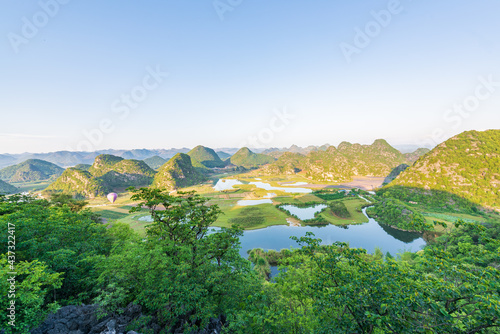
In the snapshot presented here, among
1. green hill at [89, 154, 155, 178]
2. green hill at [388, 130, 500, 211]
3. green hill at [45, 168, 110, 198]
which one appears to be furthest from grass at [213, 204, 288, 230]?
green hill at [89, 154, 155, 178]

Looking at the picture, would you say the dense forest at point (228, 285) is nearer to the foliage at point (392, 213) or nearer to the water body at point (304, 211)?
the water body at point (304, 211)

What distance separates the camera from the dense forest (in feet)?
18.2

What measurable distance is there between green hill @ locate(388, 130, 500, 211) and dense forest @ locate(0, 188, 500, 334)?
81122 mm

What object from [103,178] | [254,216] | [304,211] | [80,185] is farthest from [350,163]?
[80,185]

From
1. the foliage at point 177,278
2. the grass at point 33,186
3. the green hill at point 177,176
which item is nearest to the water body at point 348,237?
the foliage at point 177,278

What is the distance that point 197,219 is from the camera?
48.7 ft

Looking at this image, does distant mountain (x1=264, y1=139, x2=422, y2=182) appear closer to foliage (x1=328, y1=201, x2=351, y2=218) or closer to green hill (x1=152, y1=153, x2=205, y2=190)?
foliage (x1=328, y1=201, x2=351, y2=218)

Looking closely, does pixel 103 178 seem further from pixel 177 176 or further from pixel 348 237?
pixel 348 237

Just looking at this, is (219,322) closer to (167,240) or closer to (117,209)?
(167,240)

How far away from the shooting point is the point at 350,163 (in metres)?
159

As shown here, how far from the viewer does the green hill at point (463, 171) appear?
6062cm

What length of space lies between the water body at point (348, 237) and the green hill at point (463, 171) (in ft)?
119

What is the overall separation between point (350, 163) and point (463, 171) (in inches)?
3634

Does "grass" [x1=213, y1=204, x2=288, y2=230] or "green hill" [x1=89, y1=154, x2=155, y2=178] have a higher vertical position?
"green hill" [x1=89, y1=154, x2=155, y2=178]
